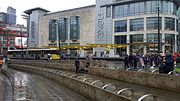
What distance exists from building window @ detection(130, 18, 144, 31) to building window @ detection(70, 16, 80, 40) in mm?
30482

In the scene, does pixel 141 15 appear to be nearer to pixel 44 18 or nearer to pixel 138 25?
pixel 138 25

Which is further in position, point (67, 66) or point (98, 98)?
point (67, 66)

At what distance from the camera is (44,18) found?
400 feet

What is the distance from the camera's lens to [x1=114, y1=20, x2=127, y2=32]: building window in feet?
270

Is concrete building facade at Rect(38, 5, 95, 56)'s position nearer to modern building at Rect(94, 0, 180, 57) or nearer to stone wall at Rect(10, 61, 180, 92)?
modern building at Rect(94, 0, 180, 57)

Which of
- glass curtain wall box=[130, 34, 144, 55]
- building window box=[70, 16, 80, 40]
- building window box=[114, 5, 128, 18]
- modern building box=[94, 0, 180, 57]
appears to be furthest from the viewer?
building window box=[70, 16, 80, 40]

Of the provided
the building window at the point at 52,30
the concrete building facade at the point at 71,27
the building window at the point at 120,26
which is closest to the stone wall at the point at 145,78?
the building window at the point at 120,26

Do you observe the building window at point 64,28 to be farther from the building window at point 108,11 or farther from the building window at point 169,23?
the building window at point 169,23

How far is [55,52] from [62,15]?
45798 mm

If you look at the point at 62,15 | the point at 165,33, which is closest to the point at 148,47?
the point at 165,33

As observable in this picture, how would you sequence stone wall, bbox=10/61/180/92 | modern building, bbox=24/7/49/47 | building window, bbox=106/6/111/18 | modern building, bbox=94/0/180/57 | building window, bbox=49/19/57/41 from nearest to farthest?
stone wall, bbox=10/61/180/92 < modern building, bbox=94/0/180/57 < building window, bbox=106/6/111/18 < building window, bbox=49/19/57/41 < modern building, bbox=24/7/49/47

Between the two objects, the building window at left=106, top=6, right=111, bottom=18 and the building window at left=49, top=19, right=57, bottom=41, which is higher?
the building window at left=106, top=6, right=111, bottom=18

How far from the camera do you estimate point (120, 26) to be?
84.1 meters

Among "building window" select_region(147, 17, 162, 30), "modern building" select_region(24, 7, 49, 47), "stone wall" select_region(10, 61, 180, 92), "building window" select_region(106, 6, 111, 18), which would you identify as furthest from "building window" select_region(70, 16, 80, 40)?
"stone wall" select_region(10, 61, 180, 92)
